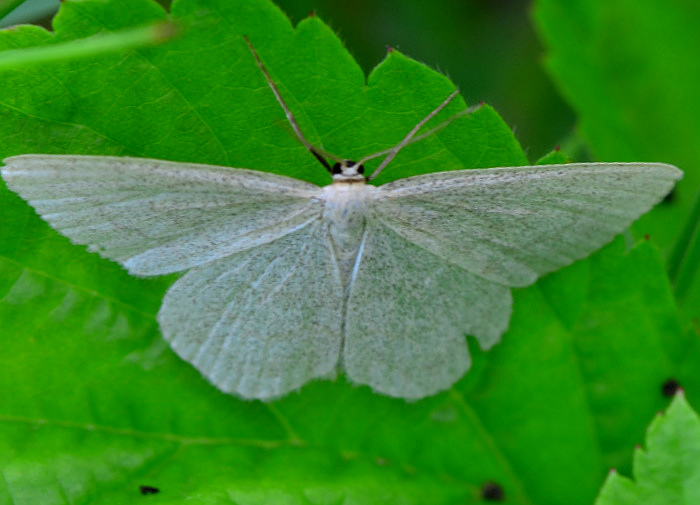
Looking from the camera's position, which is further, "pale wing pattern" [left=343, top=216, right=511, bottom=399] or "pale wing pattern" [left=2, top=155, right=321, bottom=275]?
"pale wing pattern" [left=343, top=216, right=511, bottom=399]

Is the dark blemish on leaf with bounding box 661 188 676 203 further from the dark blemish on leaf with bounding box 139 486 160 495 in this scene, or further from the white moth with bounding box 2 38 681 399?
the dark blemish on leaf with bounding box 139 486 160 495

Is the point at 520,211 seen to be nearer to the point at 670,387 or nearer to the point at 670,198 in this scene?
the point at 670,387

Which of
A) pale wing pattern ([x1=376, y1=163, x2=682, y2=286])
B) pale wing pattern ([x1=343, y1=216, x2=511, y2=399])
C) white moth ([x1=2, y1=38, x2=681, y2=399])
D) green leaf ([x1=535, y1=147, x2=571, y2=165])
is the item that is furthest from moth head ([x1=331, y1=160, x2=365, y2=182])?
green leaf ([x1=535, y1=147, x2=571, y2=165])

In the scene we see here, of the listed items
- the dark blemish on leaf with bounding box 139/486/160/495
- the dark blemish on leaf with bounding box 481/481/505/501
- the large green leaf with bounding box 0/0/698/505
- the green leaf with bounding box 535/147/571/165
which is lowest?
the dark blemish on leaf with bounding box 139/486/160/495

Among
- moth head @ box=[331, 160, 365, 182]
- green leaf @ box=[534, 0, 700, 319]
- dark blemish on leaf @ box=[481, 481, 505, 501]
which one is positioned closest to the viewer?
moth head @ box=[331, 160, 365, 182]

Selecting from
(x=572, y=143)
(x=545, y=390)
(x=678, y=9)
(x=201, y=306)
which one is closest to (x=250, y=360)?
(x=201, y=306)

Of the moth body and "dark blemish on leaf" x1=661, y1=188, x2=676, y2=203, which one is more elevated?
"dark blemish on leaf" x1=661, y1=188, x2=676, y2=203

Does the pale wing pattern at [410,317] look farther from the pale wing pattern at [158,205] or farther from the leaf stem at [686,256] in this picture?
the leaf stem at [686,256]
